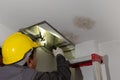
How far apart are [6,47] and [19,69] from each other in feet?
0.87

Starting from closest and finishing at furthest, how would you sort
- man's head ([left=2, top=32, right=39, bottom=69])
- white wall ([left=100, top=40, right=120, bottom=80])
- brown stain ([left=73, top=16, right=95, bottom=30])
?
man's head ([left=2, top=32, right=39, bottom=69]) < brown stain ([left=73, top=16, right=95, bottom=30]) < white wall ([left=100, top=40, right=120, bottom=80])

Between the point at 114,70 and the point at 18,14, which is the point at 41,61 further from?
the point at 114,70

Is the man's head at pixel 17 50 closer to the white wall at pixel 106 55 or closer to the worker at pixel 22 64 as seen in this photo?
the worker at pixel 22 64

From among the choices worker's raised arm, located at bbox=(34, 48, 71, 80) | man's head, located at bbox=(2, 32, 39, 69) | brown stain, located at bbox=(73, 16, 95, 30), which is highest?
brown stain, located at bbox=(73, 16, 95, 30)

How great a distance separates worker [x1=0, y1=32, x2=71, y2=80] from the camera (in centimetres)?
114

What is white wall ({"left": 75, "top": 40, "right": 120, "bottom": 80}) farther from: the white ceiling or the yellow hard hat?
the yellow hard hat

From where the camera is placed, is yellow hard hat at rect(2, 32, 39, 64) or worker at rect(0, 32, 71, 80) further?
yellow hard hat at rect(2, 32, 39, 64)

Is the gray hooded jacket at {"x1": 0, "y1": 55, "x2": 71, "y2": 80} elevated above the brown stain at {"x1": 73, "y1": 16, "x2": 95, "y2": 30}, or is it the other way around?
the brown stain at {"x1": 73, "y1": 16, "x2": 95, "y2": 30}

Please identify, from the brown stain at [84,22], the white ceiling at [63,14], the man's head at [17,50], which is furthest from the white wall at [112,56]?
the man's head at [17,50]

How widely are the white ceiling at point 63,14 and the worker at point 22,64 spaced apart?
0.23 meters

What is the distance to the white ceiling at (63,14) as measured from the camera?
134cm

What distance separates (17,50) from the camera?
1.29 metres

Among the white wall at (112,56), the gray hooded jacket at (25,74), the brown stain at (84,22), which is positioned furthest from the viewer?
the white wall at (112,56)

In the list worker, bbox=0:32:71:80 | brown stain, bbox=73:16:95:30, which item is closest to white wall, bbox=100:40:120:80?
brown stain, bbox=73:16:95:30
